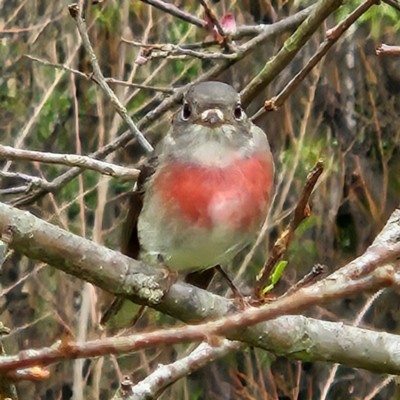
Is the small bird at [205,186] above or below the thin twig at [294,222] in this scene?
below

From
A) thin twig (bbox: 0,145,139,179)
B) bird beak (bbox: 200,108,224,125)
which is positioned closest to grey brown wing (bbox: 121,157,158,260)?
thin twig (bbox: 0,145,139,179)

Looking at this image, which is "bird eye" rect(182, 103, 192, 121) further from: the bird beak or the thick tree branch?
the thick tree branch

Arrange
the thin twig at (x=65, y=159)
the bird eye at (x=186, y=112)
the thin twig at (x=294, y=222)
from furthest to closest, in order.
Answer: the bird eye at (x=186, y=112) < the thin twig at (x=65, y=159) < the thin twig at (x=294, y=222)

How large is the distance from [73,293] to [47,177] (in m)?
1.13

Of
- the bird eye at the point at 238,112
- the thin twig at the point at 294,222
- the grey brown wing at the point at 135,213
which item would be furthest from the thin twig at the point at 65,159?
the thin twig at the point at 294,222

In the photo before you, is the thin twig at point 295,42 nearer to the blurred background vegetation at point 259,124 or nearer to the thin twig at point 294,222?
the thin twig at point 294,222

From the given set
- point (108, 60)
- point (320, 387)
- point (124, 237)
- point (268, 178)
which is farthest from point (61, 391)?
point (268, 178)

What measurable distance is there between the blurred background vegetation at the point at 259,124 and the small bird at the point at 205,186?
3.82 m

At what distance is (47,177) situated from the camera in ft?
24.3

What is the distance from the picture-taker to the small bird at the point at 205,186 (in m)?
2.72

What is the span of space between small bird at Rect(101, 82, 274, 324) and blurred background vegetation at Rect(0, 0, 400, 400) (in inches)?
151

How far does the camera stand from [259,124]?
6.92m

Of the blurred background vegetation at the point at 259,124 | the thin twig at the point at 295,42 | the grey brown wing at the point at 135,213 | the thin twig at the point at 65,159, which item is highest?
the thin twig at the point at 295,42

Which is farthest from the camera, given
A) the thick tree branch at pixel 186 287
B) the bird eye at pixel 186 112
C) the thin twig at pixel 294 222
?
the bird eye at pixel 186 112
